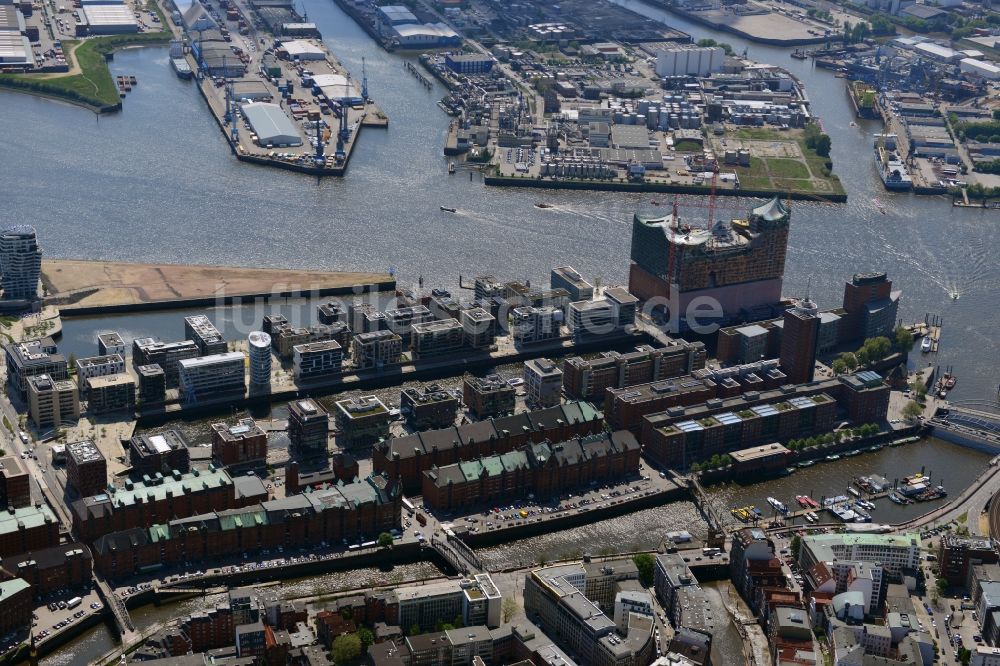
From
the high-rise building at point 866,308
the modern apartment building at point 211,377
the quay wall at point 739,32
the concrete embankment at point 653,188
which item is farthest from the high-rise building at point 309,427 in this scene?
the quay wall at point 739,32

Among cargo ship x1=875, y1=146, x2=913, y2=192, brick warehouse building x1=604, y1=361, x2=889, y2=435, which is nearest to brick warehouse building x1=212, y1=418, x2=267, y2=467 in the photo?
brick warehouse building x1=604, y1=361, x2=889, y2=435

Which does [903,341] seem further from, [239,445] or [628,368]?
[239,445]

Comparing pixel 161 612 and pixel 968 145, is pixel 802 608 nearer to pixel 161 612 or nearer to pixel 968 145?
pixel 161 612

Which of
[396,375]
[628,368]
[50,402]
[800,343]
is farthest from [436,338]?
[50,402]

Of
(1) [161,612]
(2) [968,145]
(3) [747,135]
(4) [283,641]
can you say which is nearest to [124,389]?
(1) [161,612]

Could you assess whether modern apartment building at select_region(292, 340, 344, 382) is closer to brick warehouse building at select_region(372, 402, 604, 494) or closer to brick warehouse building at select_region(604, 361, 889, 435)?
brick warehouse building at select_region(372, 402, 604, 494)
